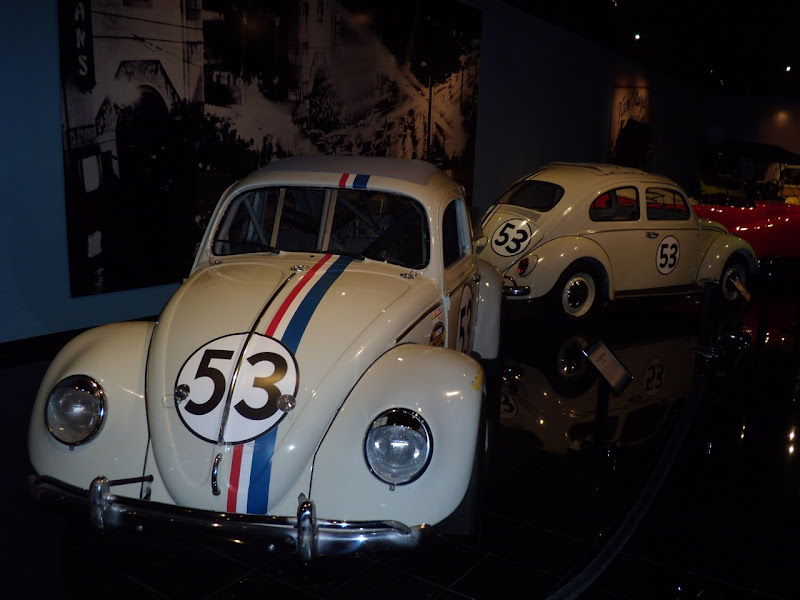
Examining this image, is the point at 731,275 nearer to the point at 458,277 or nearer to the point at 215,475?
the point at 458,277

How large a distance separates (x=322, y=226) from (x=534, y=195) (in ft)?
14.1

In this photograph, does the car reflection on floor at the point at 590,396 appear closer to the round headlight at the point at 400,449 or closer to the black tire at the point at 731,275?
the round headlight at the point at 400,449

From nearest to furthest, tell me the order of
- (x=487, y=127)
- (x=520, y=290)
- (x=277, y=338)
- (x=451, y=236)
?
(x=277, y=338)
(x=451, y=236)
(x=520, y=290)
(x=487, y=127)

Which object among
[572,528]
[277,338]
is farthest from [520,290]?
[277,338]

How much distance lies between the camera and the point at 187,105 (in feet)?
24.0

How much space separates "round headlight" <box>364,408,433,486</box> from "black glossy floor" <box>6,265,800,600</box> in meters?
0.34

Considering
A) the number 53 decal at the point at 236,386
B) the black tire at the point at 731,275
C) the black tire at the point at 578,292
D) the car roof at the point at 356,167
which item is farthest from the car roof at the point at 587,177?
the number 53 decal at the point at 236,386

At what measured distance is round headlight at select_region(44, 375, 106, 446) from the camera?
3018 mm

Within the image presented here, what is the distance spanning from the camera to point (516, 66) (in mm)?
13422

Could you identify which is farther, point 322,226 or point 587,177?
point 587,177

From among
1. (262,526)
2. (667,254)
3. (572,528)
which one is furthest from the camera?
(667,254)

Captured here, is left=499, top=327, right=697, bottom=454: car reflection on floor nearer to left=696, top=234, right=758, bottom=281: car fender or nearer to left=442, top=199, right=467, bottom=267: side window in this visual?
left=442, top=199, right=467, bottom=267: side window

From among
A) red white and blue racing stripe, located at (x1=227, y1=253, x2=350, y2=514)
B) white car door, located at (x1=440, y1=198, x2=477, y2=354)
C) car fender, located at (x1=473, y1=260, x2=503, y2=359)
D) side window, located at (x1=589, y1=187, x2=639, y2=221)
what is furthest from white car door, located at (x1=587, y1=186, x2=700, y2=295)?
red white and blue racing stripe, located at (x1=227, y1=253, x2=350, y2=514)

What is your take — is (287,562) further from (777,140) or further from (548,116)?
(777,140)
